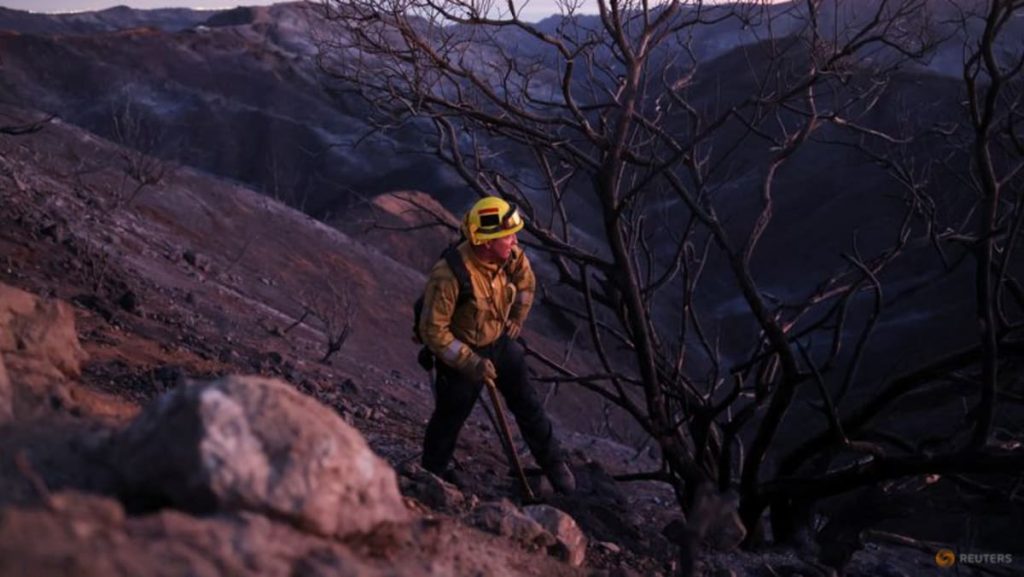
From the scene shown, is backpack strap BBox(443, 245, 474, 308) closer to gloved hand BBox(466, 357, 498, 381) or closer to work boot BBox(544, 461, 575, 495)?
gloved hand BBox(466, 357, 498, 381)

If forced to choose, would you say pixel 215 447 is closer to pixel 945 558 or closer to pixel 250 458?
pixel 250 458

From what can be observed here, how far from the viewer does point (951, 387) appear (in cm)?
734

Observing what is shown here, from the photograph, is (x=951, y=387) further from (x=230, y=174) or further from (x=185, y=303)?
(x=230, y=174)

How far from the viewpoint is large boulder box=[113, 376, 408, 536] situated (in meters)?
3.01

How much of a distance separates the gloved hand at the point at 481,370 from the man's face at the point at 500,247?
553mm

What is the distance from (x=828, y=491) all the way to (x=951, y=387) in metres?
1.08

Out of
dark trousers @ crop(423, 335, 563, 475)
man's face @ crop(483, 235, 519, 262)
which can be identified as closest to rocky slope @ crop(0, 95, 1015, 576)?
dark trousers @ crop(423, 335, 563, 475)

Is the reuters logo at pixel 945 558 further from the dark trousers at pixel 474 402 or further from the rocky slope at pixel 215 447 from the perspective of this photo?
the dark trousers at pixel 474 402

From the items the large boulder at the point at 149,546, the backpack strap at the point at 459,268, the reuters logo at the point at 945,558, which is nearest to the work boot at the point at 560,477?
the backpack strap at the point at 459,268

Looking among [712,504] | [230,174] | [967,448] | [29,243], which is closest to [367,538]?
[712,504]

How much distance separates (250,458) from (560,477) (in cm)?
403

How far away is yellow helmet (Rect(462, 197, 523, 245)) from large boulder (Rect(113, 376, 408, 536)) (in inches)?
99.4

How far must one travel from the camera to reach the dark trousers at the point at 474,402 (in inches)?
244

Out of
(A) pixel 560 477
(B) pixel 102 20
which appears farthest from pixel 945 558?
(B) pixel 102 20
